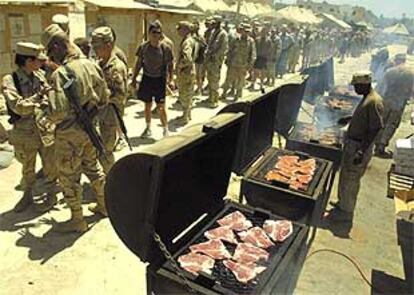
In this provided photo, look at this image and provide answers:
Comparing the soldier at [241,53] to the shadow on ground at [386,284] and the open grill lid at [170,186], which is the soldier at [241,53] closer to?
the shadow on ground at [386,284]

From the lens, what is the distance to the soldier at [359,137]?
17.9 feet

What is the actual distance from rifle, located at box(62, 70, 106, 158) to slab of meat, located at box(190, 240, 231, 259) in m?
2.05

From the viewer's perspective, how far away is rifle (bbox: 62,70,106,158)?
4.42 meters

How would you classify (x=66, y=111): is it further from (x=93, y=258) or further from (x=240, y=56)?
(x=240, y=56)

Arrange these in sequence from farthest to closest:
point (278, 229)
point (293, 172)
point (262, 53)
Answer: point (262, 53) < point (293, 172) < point (278, 229)

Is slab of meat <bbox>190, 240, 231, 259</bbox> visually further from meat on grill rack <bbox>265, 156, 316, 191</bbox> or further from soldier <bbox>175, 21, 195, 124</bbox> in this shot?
soldier <bbox>175, 21, 195, 124</bbox>

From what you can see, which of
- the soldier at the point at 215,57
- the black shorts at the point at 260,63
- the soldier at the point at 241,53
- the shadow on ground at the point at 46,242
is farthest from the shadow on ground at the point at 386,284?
the black shorts at the point at 260,63

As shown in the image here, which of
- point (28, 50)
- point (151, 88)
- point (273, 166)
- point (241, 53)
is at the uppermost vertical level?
point (28, 50)

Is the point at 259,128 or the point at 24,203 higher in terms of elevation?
the point at 259,128

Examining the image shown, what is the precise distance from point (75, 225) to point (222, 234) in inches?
91.7

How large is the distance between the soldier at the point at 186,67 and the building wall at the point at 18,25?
315cm

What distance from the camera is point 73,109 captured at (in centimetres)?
457

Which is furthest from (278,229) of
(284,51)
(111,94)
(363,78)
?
(284,51)

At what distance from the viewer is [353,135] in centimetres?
572
